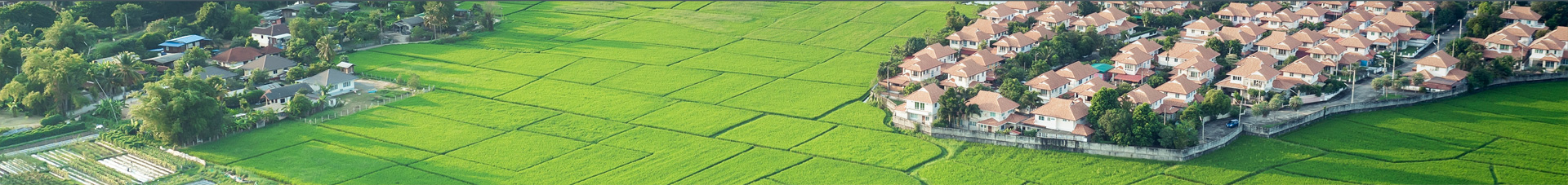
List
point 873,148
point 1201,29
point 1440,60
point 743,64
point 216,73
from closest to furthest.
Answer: point 873,148 < point 1440,60 < point 216,73 < point 743,64 < point 1201,29

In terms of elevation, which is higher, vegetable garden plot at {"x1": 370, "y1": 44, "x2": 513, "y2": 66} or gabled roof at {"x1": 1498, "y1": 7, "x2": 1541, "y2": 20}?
gabled roof at {"x1": 1498, "y1": 7, "x2": 1541, "y2": 20}

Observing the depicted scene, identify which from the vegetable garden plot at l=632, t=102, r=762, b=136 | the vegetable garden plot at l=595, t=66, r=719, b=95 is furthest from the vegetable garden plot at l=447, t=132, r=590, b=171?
the vegetable garden plot at l=595, t=66, r=719, b=95

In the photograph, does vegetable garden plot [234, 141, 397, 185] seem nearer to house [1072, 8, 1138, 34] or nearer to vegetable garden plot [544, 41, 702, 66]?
vegetable garden plot [544, 41, 702, 66]

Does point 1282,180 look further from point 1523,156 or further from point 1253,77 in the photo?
point 1253,77

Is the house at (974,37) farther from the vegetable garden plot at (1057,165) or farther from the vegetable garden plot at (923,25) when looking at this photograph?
the vegetable garden plot at (1057,165)

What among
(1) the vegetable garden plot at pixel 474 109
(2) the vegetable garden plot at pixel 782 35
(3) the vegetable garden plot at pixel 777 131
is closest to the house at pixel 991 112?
(3) the vegetable garden plot at pixel 777 131

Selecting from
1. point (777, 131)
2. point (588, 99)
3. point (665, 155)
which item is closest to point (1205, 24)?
point (777, 131)
